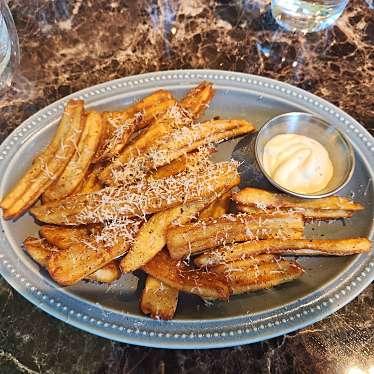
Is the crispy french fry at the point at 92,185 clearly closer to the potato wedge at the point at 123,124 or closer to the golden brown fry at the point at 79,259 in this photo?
the potato wedge at the point at 123,124

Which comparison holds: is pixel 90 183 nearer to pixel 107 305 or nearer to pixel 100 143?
pixel 100 143

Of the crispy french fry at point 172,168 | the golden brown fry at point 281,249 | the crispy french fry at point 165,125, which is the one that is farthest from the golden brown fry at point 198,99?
the golden brown fry at point 281,249

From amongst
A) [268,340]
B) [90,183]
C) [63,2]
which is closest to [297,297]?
[268,340]

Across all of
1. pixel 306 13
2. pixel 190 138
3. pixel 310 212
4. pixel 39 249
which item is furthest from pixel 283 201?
pixel 306 13

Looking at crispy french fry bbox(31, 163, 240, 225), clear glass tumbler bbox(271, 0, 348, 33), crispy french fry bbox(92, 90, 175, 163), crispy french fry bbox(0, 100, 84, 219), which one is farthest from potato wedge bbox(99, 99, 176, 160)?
clear glass tumbler bbox(271, 0, 348, 33)

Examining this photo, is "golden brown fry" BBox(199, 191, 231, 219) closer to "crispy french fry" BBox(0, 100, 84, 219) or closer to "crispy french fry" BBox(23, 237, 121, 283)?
"crispy french fry" BBox(23, 237, 121, 283)

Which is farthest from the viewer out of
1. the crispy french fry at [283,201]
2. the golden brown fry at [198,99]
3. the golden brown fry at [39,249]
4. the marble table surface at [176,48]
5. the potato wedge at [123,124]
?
the marble table surface at [176,48]

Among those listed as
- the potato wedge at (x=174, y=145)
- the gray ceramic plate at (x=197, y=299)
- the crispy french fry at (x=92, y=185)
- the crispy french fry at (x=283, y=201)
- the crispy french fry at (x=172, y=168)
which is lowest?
the gray ceramic plate at (x=197, y=299)
